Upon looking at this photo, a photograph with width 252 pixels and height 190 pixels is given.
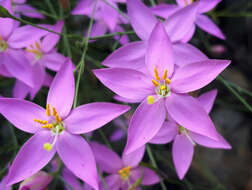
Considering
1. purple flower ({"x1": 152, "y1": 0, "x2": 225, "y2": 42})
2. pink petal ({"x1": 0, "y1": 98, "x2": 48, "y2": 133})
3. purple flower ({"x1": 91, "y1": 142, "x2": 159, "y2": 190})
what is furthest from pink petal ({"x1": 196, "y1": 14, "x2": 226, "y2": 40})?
pink petal ({"x1": 0, "y1": 98, "x2": 48, "y2": 133})

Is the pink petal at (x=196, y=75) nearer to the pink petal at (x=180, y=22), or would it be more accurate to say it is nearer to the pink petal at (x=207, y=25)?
the pink petal at (x=180, y=22)

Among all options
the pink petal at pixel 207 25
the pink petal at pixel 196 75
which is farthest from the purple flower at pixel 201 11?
the pink petal at pixel 196 75

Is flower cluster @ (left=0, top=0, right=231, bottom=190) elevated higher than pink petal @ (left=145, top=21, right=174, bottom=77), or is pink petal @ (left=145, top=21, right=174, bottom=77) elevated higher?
pink petal @ (left=145, top=21, right=174, bottom=77)

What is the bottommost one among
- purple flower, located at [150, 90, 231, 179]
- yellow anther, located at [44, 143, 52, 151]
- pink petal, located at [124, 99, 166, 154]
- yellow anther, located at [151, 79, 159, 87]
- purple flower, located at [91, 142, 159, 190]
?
purple flower, located at [91, 142, 159, 190]

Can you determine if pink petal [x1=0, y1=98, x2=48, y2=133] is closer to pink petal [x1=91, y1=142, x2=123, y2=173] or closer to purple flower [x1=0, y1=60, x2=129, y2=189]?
purple flower [x1=0, y1=60, x2=129, y2=189]

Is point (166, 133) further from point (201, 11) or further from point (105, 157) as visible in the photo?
point (201, 11)

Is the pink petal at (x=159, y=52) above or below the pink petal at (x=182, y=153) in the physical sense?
above
